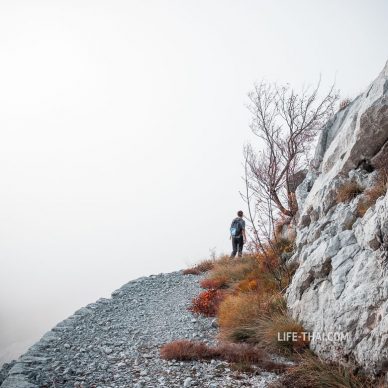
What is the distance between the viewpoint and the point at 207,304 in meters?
9.66

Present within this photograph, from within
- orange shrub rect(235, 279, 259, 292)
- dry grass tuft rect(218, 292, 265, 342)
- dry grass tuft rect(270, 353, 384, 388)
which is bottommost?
dry grass tuft rect(270, 353, 384, 388)

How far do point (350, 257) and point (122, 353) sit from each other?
5293 millimetres

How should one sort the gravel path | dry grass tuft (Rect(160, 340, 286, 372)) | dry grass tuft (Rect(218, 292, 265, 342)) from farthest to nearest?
dry grass tuft (Rect(218, 292, 265, 342))
dry grass tuft (Rect(160, 340, 286, 372))
the gravel path

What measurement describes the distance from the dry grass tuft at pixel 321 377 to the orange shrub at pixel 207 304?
4715 millimetres

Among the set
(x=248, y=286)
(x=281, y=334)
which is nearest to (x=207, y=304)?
(x=248, y=286)

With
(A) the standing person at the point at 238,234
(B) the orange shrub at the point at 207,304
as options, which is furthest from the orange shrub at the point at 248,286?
(A) the standing person at the point at 238,234

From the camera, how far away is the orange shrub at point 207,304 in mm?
9352

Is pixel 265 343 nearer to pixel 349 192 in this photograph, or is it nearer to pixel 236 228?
pixel 349 192

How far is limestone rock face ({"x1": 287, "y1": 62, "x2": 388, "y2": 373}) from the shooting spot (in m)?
4.40

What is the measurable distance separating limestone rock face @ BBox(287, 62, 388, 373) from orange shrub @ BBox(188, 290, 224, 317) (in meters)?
2.88

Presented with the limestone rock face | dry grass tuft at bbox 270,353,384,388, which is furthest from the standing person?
dry grass tuft at bbox 270,353,384,388

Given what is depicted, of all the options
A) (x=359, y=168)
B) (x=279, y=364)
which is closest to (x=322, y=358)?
(x=279, y=364)

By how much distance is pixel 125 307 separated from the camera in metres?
10.9

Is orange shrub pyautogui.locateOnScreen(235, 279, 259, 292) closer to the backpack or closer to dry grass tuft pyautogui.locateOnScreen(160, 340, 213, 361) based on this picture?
dry grass tuft pyautogui.locateOnScreen(160, 340, 213, 361)
